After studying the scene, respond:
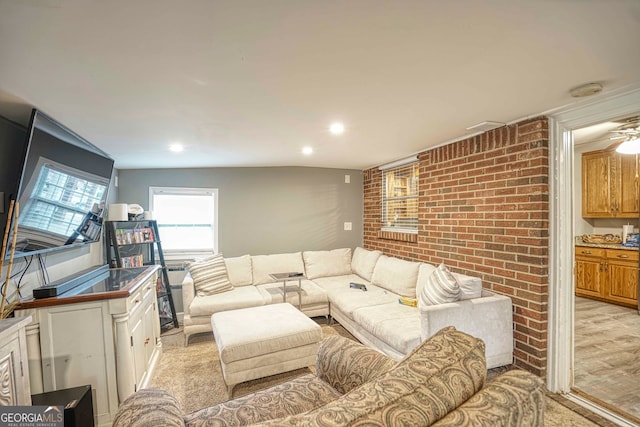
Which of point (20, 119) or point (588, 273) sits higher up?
point (20, 119)

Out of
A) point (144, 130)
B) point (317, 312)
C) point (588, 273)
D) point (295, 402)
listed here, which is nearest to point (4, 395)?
point (295, 402)

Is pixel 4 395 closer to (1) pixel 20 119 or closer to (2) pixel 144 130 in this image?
(1) pixel 20 119

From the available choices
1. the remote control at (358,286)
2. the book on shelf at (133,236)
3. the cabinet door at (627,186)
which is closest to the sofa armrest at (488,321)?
the remote control at (358,286)

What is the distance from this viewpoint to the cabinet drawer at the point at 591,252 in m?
4.32

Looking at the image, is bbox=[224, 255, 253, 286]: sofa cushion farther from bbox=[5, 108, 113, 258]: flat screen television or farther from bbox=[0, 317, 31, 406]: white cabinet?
bbox=[0, 317, 31, 406]: white cabinet

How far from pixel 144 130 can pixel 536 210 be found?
3.08 m

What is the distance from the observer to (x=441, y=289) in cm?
241

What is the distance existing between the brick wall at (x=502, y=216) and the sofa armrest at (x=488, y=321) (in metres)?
0.09

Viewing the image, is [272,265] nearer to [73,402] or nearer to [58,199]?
[58,199]

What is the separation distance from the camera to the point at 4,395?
132 centimetres

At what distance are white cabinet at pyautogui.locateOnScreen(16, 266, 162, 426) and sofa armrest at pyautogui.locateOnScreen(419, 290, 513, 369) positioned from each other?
2.12 meters

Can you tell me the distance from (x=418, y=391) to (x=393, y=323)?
6.16 ft

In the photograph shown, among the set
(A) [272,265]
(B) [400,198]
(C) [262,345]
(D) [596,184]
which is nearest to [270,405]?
(C) [262,345]

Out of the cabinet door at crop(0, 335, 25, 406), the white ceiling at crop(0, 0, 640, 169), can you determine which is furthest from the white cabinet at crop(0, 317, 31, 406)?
the white ceiling at crop(0, 0, 640, 169)
